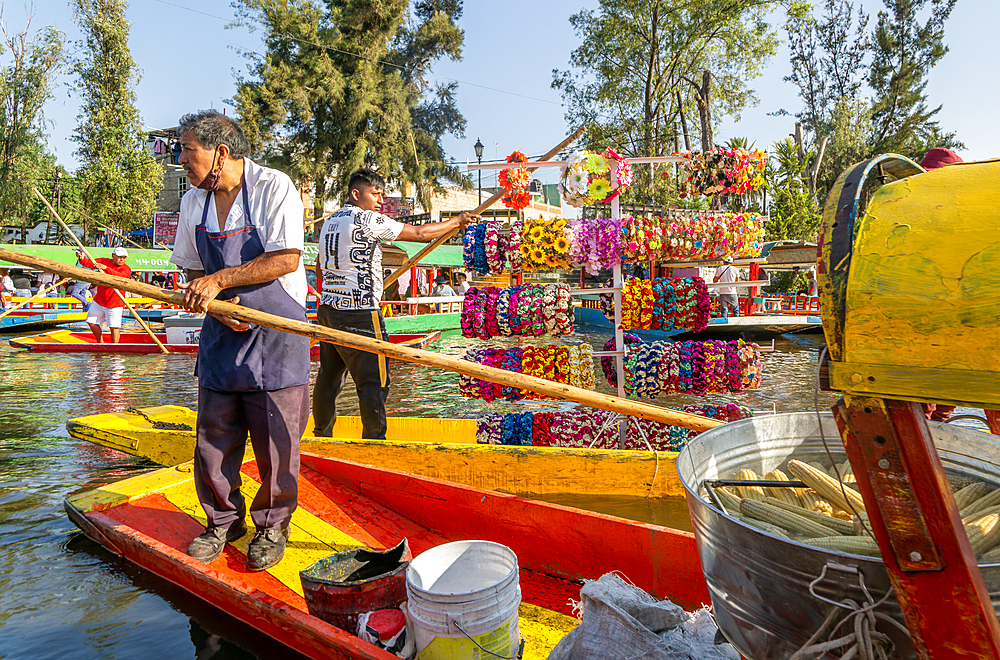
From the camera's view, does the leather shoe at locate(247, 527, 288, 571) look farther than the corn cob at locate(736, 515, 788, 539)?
Yes

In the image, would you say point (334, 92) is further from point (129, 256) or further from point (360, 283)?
point (360, 283)

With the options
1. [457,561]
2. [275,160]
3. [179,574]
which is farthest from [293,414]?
[275,160]

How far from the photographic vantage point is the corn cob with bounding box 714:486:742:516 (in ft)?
5.23

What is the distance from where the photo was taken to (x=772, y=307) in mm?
17781

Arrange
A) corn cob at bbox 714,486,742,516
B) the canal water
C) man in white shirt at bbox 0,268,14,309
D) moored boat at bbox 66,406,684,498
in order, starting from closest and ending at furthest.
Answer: corn cob at bbox 714,486,742,516 → the canal water → moored boat at bbox 66,406,684,498 → man in white shirt at bbox 0,268,14,309

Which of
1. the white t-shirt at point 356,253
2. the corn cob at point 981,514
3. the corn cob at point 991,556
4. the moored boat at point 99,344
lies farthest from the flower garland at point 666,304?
the moored boat at point 99,344

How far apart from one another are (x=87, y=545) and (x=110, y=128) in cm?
3096

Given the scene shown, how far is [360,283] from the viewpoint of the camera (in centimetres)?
421

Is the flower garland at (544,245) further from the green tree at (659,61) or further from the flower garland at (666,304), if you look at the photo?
the green tree at (659,61)

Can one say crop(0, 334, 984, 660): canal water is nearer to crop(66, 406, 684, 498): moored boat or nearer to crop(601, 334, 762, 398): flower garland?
crop(66, 406, 684, 498): moored boat

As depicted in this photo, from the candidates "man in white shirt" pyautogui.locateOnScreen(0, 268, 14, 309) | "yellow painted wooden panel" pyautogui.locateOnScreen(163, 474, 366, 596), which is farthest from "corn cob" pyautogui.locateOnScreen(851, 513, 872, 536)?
"man in white shirt" pyautogui.locateOnScreen(0, 268, 14, 309)

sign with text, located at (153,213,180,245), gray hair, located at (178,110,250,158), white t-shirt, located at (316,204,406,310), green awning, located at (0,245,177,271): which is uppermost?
sign with text, located at (153,213,180,245)

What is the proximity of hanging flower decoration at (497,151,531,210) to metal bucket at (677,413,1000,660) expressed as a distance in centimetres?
359

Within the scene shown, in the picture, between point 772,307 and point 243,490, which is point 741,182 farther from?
point 772,307
